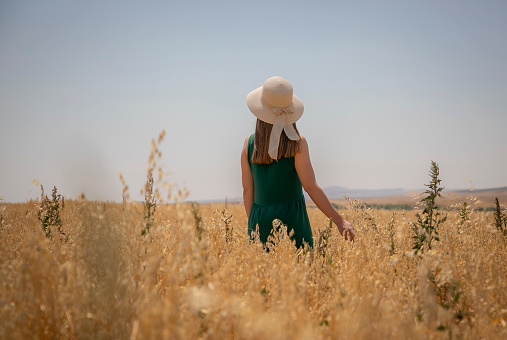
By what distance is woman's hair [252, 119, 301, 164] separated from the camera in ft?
9.58

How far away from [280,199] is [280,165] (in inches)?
12.2

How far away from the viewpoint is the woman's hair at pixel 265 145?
9.58 feet

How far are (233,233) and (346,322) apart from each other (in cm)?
184

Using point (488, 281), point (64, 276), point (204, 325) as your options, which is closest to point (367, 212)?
point (488, 281)

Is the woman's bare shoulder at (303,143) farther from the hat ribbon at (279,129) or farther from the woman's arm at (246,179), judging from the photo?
the woman's arm at (246,179)

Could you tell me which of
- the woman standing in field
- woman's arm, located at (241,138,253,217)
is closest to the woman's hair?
the woman standing in field

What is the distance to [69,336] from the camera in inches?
58.2

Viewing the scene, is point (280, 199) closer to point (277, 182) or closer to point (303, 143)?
point (277, 182)

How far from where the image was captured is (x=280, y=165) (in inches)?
118

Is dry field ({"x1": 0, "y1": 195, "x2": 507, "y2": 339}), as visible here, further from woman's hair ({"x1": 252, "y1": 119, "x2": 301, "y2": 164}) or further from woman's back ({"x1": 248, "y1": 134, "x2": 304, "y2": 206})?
woman's hair ({"x1": 252, "y1": 119, "x2": 301, "y2": 164})

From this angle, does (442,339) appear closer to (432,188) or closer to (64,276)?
(432,188)

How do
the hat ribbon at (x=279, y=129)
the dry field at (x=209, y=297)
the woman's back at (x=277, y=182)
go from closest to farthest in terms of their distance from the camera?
1. the dry field at (x=209, y=297)
2. the hat ribbon at (x=279, y=129)
3. the woman's back at (x=277, y=182)

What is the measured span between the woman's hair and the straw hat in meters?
0.05

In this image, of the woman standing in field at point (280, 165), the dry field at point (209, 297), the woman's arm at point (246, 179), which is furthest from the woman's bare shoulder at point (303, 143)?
the dry field at point (209, 297)
